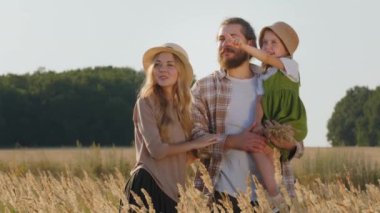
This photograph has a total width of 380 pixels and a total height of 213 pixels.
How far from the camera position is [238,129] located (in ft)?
17.1

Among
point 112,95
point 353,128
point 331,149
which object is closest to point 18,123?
point 112,95

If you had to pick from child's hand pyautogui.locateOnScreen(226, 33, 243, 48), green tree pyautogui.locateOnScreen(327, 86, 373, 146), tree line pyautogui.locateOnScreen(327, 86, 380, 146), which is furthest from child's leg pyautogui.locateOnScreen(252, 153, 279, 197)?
green tree pyautogui.locateOnScreen(327, 86, 373, 146)

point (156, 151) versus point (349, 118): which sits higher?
point (156, 151)

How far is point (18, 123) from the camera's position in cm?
4894

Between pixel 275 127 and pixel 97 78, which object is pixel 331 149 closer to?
pixel 275 127

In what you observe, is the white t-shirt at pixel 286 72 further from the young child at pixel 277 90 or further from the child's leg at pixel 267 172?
the child's leg at pixel 267 172

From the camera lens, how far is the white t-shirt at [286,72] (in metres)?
5.23

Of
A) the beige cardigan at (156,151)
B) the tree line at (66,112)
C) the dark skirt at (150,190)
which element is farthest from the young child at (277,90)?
the tree line at (66,112)

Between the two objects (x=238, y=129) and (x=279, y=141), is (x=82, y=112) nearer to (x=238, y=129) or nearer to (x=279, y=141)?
(x=238, y=129)

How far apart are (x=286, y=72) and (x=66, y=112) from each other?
4555 centimetres

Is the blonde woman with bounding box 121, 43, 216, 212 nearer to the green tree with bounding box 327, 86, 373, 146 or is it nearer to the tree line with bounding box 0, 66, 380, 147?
the tree line with bounding box 0, 66, 380, 147

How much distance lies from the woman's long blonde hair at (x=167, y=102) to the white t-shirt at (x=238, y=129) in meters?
0.20

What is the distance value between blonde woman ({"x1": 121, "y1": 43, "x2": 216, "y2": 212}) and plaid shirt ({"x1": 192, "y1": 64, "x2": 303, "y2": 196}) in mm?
65

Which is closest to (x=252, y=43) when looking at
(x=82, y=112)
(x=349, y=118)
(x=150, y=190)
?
(x=150, y=190)
